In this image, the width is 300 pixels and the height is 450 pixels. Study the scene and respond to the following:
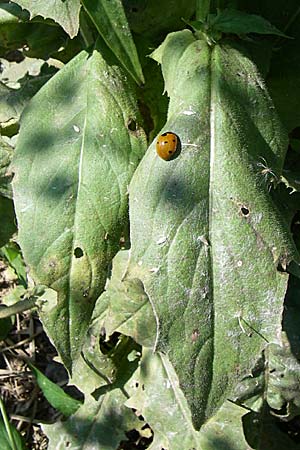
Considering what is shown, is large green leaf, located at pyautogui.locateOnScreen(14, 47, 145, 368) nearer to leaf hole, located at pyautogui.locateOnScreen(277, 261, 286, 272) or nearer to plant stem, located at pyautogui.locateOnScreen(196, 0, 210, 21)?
plant stem, located at pyautogui.locateOnScreen(196, 0, 210, 21)

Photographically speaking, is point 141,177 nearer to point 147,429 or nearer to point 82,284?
point 82,284

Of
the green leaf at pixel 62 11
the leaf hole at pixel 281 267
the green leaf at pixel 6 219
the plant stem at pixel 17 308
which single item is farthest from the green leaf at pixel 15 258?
the leaf hole at pixel 281 267

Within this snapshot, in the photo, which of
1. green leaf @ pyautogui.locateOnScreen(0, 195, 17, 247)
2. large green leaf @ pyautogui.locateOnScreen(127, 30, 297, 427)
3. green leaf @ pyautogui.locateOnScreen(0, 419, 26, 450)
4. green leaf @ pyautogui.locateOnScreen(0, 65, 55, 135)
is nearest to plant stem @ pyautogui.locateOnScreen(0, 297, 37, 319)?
green leaf @ pyautogui.locateOnScreen(0, 195, 17, 247)

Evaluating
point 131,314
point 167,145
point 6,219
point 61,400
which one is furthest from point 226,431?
point 167,145

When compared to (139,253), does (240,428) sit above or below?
below

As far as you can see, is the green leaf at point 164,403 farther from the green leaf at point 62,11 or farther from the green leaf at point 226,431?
the green leaf at point 62,11

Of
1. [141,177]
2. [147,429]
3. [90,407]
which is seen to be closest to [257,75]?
[141,177]

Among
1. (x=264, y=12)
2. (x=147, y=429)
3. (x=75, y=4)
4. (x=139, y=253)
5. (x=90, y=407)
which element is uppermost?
(x=75, y=4)
